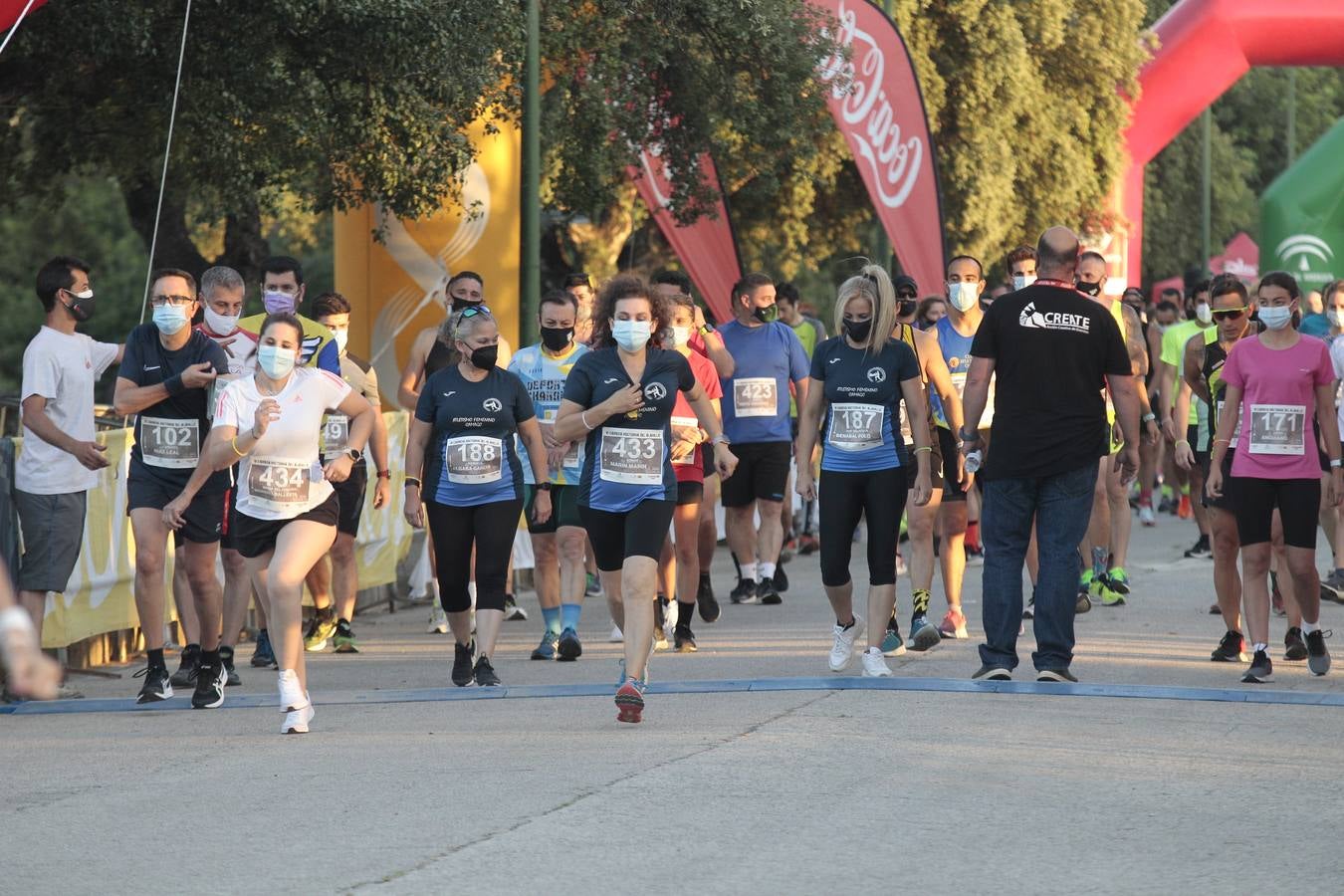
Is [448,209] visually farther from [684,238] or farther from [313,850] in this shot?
[313,850]

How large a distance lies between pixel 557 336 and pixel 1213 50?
1957cm

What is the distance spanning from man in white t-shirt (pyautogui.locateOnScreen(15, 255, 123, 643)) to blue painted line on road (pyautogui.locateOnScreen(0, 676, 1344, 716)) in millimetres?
647

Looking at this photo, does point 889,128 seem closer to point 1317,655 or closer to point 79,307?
point 1317,655

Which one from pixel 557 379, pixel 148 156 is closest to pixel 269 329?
pixel 557 379

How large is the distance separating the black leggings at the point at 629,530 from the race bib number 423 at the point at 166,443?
196 centimetres

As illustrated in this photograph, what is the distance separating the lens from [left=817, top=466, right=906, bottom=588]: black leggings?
400 inches

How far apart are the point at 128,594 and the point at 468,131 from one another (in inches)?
265

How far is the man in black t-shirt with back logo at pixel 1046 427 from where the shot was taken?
968 centimetres

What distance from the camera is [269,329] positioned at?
9.05 m

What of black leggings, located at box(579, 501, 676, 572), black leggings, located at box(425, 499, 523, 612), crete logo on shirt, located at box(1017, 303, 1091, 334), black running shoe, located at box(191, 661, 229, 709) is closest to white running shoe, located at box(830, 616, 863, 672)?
black leggings, located at box(579, 501, 676, 572)

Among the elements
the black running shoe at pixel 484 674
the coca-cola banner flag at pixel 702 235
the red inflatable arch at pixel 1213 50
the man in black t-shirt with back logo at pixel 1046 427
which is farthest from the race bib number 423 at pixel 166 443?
the red inflatable arch at pixel 1213 50

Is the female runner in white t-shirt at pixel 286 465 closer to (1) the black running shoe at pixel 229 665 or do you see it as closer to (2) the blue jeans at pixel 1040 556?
(1) the black running shoe at pixel 229 665

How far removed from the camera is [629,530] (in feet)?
30.4

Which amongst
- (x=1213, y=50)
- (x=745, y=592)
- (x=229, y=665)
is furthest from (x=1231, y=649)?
(x=1213, y=50)
